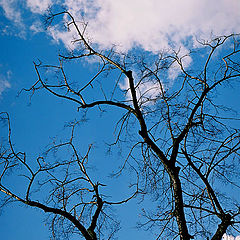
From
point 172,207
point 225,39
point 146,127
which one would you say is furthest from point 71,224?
point 225,39

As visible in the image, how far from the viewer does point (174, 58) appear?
6.05m

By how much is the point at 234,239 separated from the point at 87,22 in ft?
16.7

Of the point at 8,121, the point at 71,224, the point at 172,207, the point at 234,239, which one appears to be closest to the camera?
the point at 234,239

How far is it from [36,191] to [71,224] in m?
1.05

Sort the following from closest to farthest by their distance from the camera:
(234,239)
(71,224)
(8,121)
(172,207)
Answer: (234,239) < (172,207) < (71,224) < (8,121)

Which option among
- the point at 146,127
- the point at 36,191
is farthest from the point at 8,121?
the point at 146,127

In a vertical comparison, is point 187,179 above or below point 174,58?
below

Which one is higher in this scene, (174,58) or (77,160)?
(174,58)

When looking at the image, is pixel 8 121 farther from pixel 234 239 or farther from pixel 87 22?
pixel 234 239

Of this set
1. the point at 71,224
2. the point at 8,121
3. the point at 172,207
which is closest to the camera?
the point at 172,207

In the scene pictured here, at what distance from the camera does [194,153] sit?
18.8 ft

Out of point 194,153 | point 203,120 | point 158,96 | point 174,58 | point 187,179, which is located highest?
point 174,58

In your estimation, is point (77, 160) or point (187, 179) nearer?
point (187, 179)

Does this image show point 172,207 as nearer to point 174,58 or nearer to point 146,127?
point 146,127
